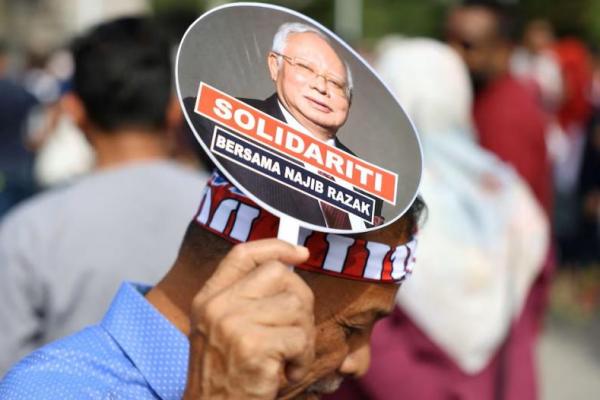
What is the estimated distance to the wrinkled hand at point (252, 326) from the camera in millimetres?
1168

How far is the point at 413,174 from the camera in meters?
1.42

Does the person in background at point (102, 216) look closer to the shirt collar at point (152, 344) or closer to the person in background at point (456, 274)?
the person in background at point (456, 274)

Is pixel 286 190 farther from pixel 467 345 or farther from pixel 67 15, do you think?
pixel 67 15

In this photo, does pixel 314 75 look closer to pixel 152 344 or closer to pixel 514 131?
pixel 152 344

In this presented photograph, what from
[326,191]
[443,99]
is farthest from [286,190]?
[443,99]

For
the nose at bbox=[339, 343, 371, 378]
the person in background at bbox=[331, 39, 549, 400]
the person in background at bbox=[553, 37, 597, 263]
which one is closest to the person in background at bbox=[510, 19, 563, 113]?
the person in background at bbox=[553, 37, 597, 263]

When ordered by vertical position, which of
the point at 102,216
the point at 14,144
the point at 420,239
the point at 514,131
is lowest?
the point at 14,144

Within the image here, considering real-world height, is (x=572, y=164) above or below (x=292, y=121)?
below

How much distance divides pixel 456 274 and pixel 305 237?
1612 millimetres

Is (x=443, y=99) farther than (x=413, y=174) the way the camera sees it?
Yes

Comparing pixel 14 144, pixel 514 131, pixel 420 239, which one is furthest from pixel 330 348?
pixel 14 144

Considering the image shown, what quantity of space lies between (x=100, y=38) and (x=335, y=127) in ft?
5.47

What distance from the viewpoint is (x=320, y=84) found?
1.36 m

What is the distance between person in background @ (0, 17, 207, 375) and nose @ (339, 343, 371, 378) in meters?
0.97
